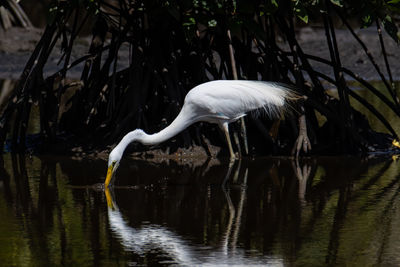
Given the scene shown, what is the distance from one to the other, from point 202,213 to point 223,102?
206 centimetres

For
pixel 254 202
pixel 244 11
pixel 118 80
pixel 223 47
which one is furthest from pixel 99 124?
pixel 254 202

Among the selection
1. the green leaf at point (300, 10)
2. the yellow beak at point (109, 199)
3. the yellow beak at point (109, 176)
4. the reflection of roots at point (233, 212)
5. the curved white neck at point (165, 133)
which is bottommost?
the reflection of roots at point (233, 212)

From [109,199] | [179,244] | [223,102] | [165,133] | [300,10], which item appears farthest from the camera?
[223,102]

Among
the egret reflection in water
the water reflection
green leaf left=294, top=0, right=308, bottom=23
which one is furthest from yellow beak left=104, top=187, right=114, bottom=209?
green leaf left=294, top=0, right=308, bottom=23

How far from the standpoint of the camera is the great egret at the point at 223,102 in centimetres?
909

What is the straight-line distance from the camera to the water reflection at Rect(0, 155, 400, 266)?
602 centimetres

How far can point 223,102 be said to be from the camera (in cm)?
919

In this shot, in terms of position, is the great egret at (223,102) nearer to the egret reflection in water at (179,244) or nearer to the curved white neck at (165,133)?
the curved white neck at (165,133)

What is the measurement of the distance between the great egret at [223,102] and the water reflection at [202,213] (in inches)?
21.1

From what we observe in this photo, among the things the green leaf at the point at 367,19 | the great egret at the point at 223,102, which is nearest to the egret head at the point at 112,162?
the great egret at the point at 223,102

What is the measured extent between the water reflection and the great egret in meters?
0.54

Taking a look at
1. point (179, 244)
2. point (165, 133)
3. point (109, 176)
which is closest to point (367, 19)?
point (165, 133)

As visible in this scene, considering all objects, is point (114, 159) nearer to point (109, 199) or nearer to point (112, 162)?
point (112, 162)

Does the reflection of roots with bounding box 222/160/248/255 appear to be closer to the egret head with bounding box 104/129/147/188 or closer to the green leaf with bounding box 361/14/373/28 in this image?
the egret head with bounding box 104/129/147/188
